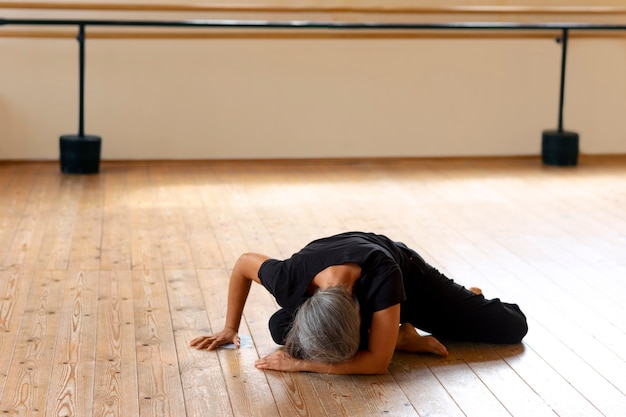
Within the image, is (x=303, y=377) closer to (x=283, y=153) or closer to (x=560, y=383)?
(x=560, y=383)

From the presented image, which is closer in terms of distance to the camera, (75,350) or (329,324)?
(329,324)

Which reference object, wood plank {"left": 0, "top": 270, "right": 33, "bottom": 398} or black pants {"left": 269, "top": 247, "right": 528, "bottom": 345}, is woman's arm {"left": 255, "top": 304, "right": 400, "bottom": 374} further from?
wood plank {"left": 0, "top": 270, "right": 33, "bottom": 398}

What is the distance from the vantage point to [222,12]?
5703 millimetres

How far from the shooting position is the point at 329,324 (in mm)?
2389

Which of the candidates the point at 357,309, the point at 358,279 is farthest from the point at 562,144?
the point at 357,309

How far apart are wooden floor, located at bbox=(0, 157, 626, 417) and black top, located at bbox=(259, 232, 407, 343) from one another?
22cm

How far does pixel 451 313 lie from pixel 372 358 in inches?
15.6

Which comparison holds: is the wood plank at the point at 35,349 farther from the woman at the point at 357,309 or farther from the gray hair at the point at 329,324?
the gray hair at the point at 329,324

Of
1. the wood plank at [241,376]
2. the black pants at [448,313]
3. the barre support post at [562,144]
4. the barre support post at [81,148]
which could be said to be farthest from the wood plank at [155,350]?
the barre support post at [562,144]

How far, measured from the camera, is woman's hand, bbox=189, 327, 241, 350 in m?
2.82

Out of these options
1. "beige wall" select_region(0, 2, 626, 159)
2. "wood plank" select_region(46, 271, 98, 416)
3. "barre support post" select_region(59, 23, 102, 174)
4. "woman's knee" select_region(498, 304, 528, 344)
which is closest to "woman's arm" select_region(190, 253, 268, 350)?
"wood plank" select_region(46, 271, 98, 416)

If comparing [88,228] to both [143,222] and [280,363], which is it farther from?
[280,363]

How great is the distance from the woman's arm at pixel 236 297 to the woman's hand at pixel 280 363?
0.18m

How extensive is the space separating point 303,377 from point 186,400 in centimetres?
33
